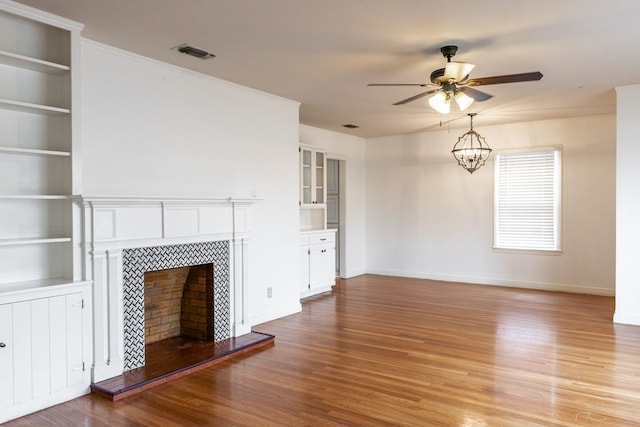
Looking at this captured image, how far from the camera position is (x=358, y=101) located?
227 inches

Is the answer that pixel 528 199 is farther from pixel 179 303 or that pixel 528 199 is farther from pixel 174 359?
pixel 174 359

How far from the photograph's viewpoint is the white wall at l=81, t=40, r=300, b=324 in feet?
12.3

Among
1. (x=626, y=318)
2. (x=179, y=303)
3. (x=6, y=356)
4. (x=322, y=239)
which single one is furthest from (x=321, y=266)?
(x=6, y=356)

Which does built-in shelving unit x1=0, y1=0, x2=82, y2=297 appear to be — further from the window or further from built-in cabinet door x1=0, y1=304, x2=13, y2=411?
the window

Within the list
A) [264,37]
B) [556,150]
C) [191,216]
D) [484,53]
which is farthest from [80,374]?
[556,150]

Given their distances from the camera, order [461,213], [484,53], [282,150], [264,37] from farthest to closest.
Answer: [461,213]
[282,150]
[484,53]
[264,37]

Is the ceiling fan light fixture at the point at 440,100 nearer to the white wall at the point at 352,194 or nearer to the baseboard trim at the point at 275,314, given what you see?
the baseboard trim at the point at 275,314

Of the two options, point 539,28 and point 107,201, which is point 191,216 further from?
point 539,28

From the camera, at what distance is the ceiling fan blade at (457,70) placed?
3479 mm

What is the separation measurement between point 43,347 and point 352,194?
20.8 ft

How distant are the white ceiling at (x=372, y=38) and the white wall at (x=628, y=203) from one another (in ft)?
1.13

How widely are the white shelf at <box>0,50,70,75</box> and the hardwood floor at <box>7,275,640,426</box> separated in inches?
94.7

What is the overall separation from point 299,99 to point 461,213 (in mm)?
3895

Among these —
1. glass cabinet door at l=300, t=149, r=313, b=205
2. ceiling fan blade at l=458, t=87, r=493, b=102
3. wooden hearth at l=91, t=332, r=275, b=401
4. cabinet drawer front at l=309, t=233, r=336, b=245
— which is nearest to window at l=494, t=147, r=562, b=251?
cabinet drawer front at l=309, t=233, r=336, b=245
